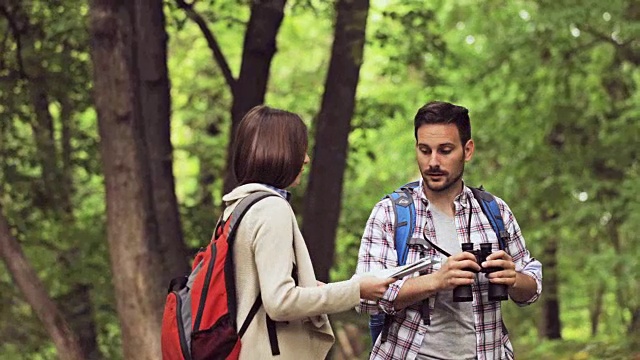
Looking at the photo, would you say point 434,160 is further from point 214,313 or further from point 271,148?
point 214,313

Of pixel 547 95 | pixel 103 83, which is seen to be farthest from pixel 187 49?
pixel 103 83

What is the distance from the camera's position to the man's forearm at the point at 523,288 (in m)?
3.97

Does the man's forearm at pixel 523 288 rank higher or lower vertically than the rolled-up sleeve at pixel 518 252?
lower

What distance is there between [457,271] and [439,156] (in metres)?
0.53

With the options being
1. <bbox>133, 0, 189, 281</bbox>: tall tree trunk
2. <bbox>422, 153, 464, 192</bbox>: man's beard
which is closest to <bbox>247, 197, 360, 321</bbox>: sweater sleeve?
<bbox>422, 153, 464, 192</bbox>: man's beard

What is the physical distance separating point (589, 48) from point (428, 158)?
10357mm

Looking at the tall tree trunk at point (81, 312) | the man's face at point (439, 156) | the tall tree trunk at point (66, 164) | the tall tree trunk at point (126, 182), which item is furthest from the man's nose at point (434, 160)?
the tall tree trunk at point (66, 164)

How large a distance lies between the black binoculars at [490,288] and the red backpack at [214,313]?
2.18 feet

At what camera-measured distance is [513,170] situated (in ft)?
48.2

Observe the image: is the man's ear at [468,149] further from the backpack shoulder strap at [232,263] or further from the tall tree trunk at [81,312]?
the tall tree trunk at [81,312]

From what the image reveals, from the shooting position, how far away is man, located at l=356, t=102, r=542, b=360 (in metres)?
3.83

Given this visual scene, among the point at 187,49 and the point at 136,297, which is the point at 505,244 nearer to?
the point at 136,297

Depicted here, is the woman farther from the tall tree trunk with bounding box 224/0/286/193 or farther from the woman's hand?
the tall tree trunk with bounding box 224/0/286/193

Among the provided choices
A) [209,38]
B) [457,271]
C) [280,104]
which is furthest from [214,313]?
[280,104]
